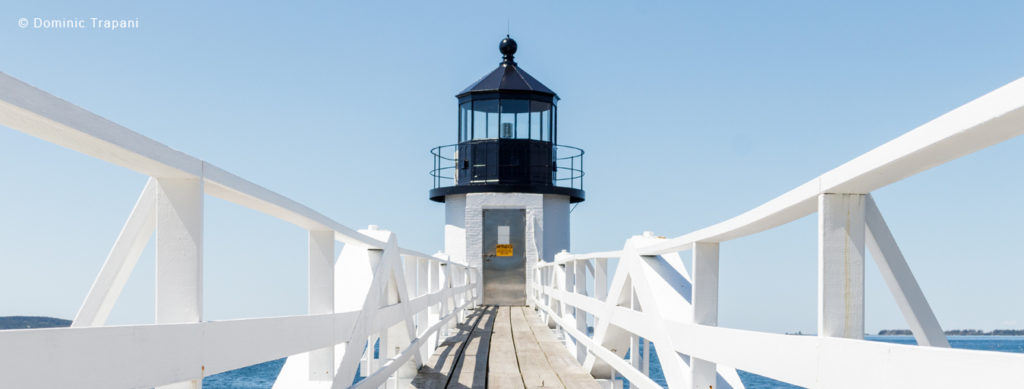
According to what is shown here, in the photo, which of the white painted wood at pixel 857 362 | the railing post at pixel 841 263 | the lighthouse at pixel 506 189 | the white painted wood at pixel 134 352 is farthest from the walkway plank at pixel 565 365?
the lighthouse at pixel 506 189

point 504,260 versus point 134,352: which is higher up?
point 134,352

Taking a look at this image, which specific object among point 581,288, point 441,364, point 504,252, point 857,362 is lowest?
point 441,364

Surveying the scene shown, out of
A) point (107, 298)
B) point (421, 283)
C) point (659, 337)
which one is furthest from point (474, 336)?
point (107, 298)

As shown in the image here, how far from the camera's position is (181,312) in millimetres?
2229

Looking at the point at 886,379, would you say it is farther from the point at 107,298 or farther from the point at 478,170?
the point at 478,170

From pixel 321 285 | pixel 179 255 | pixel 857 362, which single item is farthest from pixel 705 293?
pixel 179 255

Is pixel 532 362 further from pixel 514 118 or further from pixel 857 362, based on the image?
pixel 514 118

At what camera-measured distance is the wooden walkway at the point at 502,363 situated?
6.30m

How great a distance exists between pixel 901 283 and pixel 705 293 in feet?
4.32

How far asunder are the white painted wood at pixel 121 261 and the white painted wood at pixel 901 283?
192cm

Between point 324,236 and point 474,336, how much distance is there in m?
6.41

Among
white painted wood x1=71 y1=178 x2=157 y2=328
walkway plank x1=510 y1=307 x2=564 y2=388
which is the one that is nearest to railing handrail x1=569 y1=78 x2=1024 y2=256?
white painted wood x1=71 y1=178 x2=157 y2=328

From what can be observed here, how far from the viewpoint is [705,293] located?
135 inches

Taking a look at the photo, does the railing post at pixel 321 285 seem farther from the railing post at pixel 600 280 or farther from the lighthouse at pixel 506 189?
the lighthouse at pixel 506 189
